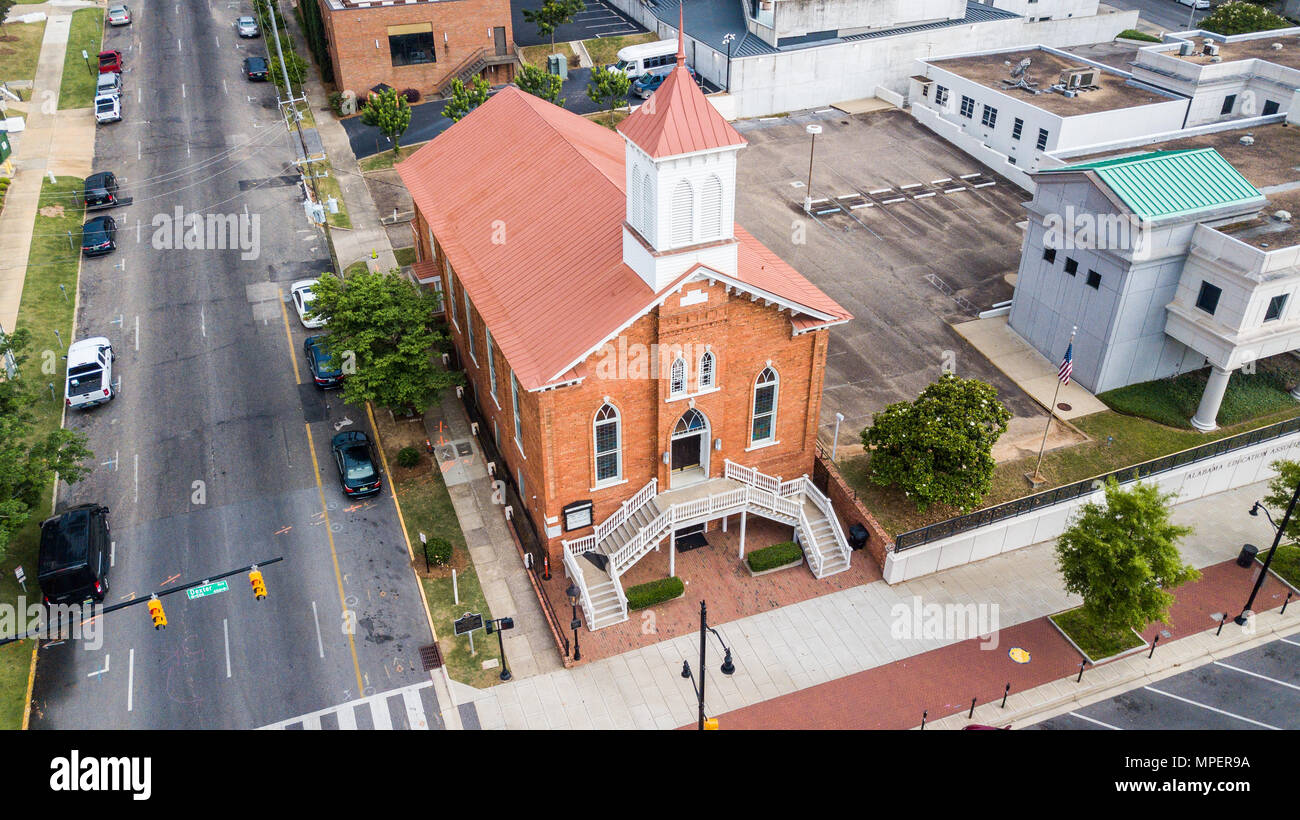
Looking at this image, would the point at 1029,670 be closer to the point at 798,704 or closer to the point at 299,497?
the point at 798,704

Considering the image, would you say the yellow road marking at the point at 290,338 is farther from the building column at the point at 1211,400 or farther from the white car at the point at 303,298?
the building column at the point at 1211,400

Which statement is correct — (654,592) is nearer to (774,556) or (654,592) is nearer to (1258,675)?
(774,556)

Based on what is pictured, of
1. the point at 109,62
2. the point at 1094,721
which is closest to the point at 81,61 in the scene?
the point at 109,62

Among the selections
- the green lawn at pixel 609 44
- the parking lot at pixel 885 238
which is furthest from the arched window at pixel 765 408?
the green lawn at pixel 609 44

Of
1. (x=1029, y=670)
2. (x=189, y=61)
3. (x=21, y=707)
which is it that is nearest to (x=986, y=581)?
(x=1029, y=670)

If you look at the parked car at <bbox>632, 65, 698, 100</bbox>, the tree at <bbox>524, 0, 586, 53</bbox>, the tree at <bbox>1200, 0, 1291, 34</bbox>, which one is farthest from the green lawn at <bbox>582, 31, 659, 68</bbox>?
the tree at <bbox>1200, 0, 1291, 34</bbox>

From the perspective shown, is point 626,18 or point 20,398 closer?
point 20,398
